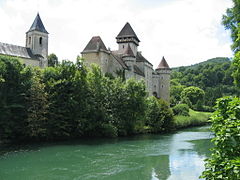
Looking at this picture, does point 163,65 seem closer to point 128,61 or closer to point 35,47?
point 128,61

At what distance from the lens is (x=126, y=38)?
52.2 metres

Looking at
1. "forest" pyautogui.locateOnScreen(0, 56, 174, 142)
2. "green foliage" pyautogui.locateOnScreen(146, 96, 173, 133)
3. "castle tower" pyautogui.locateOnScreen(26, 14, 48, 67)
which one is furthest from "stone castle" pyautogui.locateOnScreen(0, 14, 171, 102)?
"forest" pyautogui.locateOnScreen(0, 56, 174, 142)

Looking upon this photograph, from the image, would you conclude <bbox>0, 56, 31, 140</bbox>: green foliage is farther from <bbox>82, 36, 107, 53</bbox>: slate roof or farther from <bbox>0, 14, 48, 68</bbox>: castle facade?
<bbox>0, 14, 48, 68</bbox>: castle facade

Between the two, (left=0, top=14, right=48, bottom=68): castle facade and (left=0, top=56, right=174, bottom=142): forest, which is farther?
(left=0, top=14, right=48, bottom=68): castle facade

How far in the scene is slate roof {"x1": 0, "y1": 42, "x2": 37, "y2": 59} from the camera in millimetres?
44125

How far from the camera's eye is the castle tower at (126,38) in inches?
2040

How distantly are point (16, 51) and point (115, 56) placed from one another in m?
16.8

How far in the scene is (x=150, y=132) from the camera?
113ft

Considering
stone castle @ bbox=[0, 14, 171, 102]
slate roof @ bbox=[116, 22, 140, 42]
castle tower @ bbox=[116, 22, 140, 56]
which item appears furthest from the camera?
slate roof @ bbox=[116, 22, 140, 42]

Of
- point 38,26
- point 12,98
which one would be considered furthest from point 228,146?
point 38,26

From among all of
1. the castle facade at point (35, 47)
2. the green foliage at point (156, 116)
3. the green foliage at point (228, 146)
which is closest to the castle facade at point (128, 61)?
the green foliage at point (156, 116)

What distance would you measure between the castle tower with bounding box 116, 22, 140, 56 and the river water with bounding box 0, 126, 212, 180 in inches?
1277

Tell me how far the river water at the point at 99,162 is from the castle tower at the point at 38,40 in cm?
3223

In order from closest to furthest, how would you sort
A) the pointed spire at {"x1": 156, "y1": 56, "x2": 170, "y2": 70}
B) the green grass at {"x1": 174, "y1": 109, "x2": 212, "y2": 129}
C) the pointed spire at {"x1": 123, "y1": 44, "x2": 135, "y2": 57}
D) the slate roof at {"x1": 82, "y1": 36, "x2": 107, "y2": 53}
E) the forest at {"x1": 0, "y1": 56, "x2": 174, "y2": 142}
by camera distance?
the forest at {"x1": 0, "y1": 56, "x2": 174, "y2": 142}, the green grass at {"x1": 174, "y1": 109, "x2": 212, "y2": 129}, the slate roof at {"x1": 82, "y1": 36, "x2": 107, "y2": 53}, the pointed spire at {"x1": 123, "y1": 44, "x2": 135, "y2": 57}, the pointed spire at {"x1": 156, "y1": 56, "x2": 170, "y2": 70}
